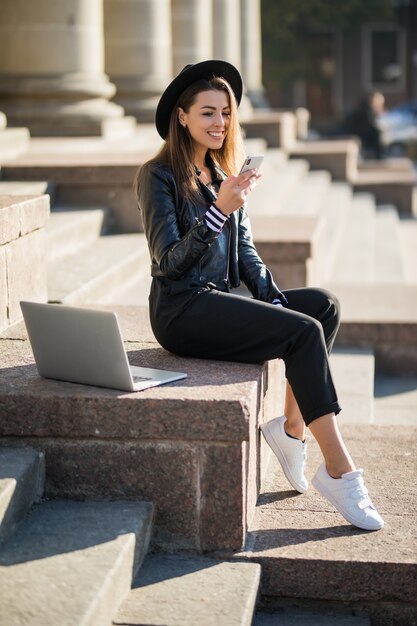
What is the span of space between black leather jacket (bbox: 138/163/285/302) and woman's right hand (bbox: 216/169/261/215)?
0.10 meters

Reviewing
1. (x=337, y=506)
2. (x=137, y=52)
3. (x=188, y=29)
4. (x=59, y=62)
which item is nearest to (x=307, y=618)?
(x=337, y=506)

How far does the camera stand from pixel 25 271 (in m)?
5.51

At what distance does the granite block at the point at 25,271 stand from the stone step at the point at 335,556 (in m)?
1.61

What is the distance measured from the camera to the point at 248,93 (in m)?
20.4

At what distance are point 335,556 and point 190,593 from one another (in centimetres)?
56

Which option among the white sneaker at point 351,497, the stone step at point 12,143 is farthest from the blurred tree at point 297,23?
the white sneaker at point 351,497

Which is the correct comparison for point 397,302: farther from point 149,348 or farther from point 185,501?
point 185,501

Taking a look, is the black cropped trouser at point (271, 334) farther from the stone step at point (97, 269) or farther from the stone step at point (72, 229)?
the stone step at point (72, 229)

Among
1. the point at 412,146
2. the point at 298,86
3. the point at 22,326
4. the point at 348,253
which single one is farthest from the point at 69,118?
the point at 298,86

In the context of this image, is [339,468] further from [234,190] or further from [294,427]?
[234,190]

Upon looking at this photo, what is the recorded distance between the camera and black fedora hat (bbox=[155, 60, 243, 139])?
4621 mm

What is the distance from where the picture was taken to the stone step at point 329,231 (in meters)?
8.47

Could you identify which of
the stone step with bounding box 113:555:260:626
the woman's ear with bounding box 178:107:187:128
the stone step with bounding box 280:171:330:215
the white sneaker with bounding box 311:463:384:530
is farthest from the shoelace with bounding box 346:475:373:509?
the stone step with bounding box 280:171:330:215

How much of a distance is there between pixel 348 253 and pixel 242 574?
7.28 m
